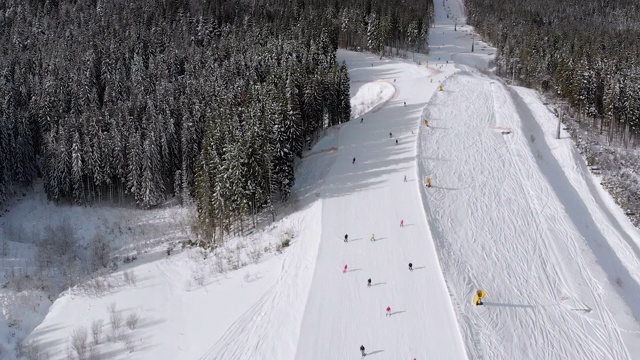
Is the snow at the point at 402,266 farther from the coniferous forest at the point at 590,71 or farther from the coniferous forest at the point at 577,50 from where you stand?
the coniferous forest at the point at 577,50

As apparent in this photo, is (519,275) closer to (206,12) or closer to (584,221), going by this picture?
(584,221)

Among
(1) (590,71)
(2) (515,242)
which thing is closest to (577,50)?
(1) (590,71)

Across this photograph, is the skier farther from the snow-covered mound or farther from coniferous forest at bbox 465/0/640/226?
the snow-covered mound

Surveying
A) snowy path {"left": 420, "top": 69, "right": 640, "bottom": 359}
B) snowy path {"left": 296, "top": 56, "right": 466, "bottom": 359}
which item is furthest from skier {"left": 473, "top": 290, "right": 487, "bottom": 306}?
snowy path {"left": 296, "top": 56, "right": 466, "bottom": 359}

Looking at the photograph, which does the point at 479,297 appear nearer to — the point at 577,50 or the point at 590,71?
the point at 590,71

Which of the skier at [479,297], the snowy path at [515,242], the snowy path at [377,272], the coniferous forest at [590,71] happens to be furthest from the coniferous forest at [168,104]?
the coniferous forest at [590,71]

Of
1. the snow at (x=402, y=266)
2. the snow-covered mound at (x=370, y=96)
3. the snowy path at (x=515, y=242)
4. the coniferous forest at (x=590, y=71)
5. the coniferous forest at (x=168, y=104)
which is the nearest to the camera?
the snow at (x=402, y=266)
